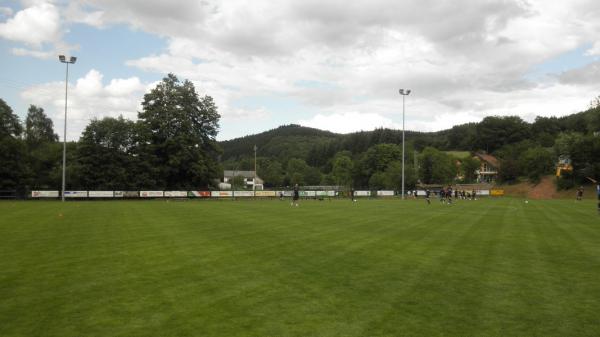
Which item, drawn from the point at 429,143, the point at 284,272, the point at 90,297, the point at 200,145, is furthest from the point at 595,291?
the point at 429,143

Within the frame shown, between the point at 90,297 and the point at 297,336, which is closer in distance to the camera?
the point at 297,336

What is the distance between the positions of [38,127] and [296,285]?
96.4 meters

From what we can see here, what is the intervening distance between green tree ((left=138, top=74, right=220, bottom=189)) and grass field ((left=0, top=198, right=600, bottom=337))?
1756 inches

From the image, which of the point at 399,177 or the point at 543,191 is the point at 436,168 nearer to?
the point at 399,177

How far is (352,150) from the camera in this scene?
539 ft

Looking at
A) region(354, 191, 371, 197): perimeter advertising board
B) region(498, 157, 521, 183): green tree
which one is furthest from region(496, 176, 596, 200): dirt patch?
region(354, 191, 371, 197): perimeter advertising board

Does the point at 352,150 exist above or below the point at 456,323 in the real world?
above

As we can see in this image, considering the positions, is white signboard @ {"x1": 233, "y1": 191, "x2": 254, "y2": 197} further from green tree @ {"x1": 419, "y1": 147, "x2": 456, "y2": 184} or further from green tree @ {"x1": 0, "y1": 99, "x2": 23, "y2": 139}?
green tree @ {"x1": 419, "y1": 147, "x2": 456, "y2": 184}

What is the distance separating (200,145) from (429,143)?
107807 mm

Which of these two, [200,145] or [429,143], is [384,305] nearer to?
[200,145]

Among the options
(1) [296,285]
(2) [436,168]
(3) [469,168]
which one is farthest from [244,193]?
(3) [469,168]

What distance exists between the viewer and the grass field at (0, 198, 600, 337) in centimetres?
600

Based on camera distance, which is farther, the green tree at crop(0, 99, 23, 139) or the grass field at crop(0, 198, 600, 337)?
the green tree at crop(0, 99, 23, 139)

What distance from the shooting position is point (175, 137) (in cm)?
5941
